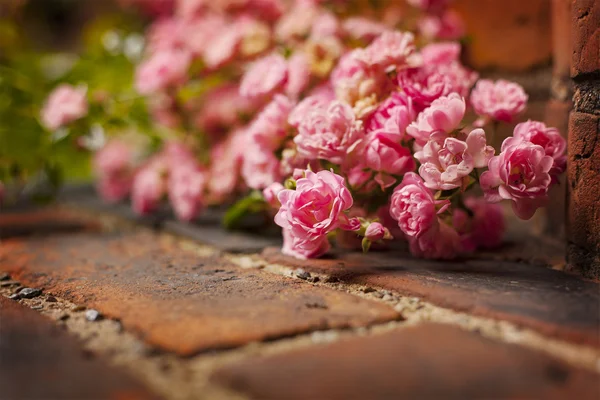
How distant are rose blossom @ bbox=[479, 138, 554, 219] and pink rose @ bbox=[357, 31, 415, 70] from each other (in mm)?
268

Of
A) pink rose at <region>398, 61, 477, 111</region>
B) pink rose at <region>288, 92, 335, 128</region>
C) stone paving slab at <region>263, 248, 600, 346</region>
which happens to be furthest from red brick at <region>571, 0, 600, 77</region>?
pink rose at <region>288, 92, 335, 128</region>

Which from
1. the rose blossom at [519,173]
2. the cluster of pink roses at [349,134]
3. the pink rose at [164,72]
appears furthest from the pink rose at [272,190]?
the pink rose at [164,72]

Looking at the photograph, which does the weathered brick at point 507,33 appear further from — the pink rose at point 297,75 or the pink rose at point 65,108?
the pink rose at point 65,108

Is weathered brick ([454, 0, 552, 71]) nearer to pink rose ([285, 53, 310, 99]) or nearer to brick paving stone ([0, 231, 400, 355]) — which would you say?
pink rose ([285, 53, 310, 99])

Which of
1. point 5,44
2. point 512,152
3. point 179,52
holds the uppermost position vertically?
point 5,44

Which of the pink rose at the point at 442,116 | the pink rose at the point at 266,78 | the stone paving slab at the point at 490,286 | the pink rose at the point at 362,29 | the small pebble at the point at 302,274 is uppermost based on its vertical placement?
the pink rose at the point at 362,29

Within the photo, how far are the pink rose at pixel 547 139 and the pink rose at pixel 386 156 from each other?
19 cm

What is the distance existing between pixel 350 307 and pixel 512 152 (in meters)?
0.37

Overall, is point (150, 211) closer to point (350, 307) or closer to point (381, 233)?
point (381, 233)

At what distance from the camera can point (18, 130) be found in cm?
177

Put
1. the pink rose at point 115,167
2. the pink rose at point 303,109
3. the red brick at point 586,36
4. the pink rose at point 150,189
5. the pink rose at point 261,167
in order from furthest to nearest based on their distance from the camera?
the pink rose at point 115,167, the pink rose at point 150,189, the pink rose at point 261,167, the pink rose at point 303,109, the red brick at point 586,36

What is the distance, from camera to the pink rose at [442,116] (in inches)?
39.5

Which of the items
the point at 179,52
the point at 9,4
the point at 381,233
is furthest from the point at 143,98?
the point at 9,4

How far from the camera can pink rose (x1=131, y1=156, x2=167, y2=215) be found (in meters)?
1.75
